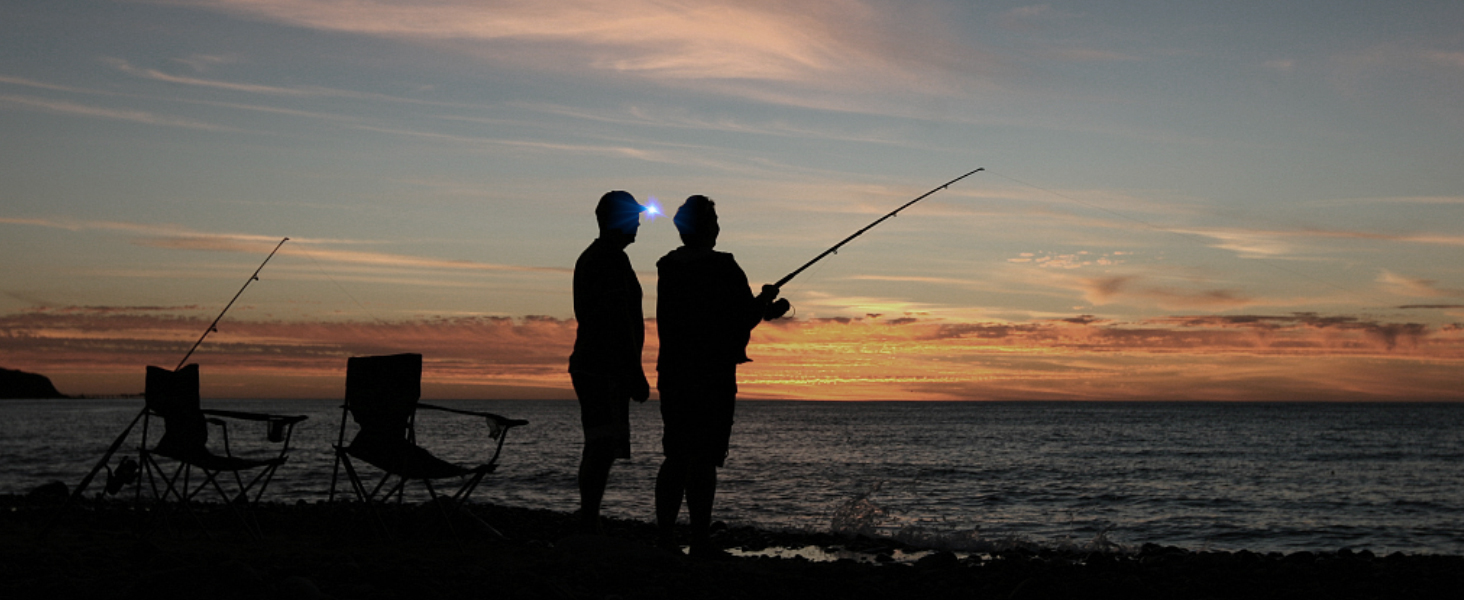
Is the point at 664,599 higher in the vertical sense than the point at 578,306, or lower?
lower

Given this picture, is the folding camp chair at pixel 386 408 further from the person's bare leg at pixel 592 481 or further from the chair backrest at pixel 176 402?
the chair backrest at pixel 176 402

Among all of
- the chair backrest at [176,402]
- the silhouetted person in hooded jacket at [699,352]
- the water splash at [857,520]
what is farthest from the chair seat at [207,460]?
the water splash at [857,520]

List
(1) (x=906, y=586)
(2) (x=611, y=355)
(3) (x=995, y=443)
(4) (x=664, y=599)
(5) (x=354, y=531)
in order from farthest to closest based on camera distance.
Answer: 1. (3) (x=995, y=443)
2. (5) (x=354, y=531)
3. (2) (x=611, y=355)
4. (1) (x=906, y=586)
5. (4) (x=664, y=599)

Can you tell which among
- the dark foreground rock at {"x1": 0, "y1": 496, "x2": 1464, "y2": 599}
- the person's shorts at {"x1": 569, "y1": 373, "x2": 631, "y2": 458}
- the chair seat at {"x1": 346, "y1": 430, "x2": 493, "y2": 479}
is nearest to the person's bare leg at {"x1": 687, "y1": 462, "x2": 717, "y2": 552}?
Result: the dark foreground rock at {"x1": 0, "y1": 496, "x2": 1464, "y2": 599}

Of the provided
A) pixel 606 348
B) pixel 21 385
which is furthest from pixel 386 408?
pixel 21 385

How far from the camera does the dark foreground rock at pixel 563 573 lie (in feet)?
12.8

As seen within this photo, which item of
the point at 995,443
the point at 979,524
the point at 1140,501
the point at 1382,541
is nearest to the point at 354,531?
the point at 979,524

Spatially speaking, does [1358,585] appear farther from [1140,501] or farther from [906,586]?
[1140,501]

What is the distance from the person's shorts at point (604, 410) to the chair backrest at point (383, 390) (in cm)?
140

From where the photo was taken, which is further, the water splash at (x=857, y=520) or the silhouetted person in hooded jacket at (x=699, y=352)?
the water splash at (x=857, y=520)

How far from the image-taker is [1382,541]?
13.3 m

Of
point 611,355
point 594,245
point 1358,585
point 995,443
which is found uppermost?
point 594,245

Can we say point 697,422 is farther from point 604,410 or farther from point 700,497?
point 604,410

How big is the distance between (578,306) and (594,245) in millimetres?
323
